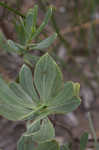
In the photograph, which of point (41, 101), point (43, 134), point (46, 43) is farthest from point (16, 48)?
point (43, 134)

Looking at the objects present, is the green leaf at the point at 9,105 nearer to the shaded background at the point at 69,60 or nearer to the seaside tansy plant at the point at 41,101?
the seaside tansy plant at the point at 41,101

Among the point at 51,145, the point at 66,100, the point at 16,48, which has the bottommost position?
the point at 51,145

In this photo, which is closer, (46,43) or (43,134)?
(43,134)

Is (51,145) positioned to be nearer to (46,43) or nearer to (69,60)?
(46,43)

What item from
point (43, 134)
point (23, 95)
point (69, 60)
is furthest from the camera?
point (69, 60)

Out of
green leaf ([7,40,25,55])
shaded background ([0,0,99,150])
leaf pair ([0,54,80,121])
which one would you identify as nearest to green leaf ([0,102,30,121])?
leaf pair ([0,54,80,121])

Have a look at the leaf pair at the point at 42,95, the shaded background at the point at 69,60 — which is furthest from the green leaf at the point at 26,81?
the shaded background at the point at 69,60

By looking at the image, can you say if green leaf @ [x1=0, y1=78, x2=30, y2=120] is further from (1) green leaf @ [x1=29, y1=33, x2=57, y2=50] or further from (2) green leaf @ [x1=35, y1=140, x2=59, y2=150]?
(1) green leaf @ [x1=29, y1=33, x2=57, y2=50]

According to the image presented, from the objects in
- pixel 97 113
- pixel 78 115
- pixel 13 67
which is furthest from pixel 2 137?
pixel 97 113
